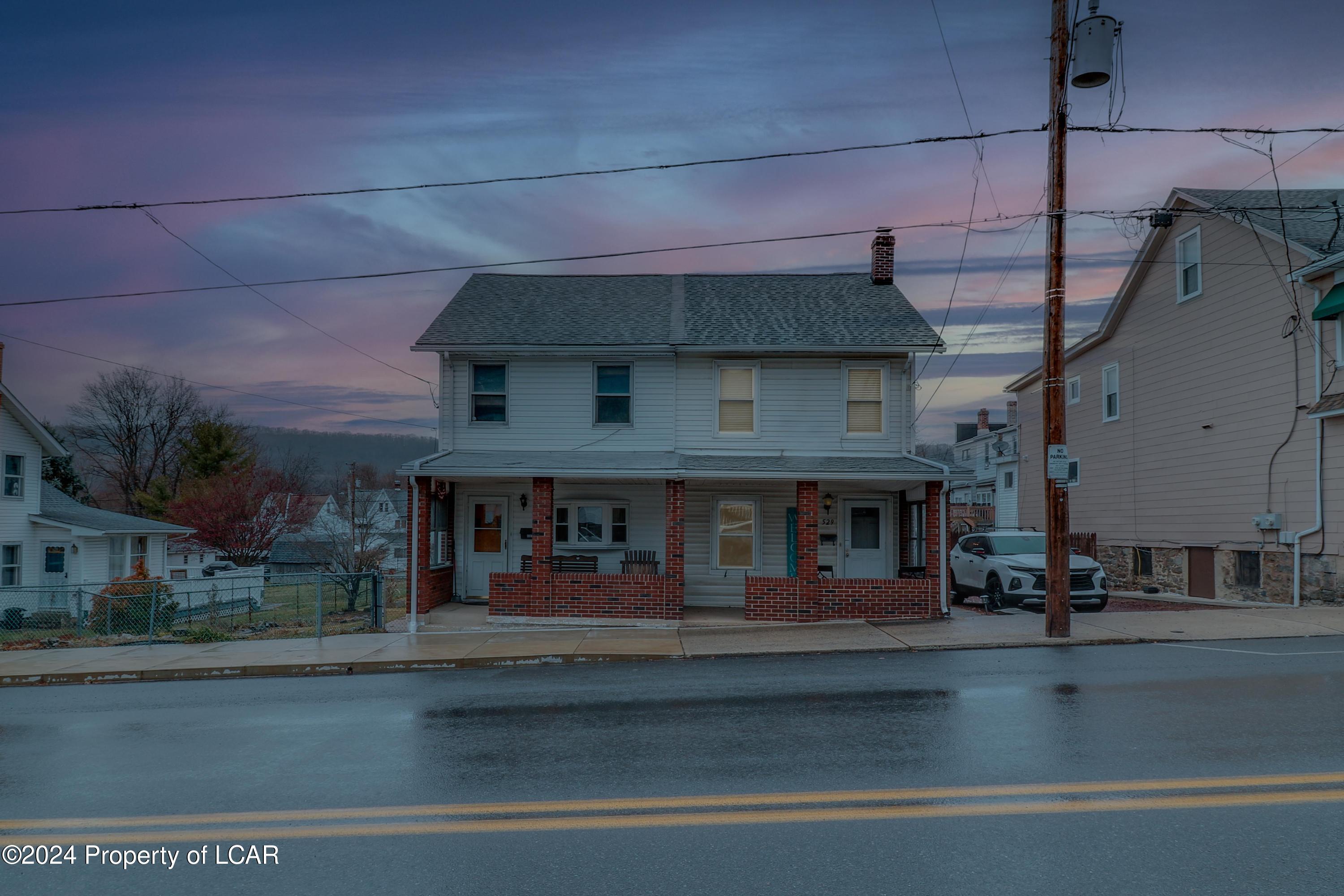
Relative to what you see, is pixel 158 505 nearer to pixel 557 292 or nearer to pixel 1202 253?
pixel 557 292

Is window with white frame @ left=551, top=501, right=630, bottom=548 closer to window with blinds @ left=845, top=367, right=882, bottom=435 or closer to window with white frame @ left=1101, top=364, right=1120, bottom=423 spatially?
window with blinds @ left=845, top=367, right=882, bottom=435

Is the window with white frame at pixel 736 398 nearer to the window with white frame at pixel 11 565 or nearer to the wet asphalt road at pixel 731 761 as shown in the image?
the wet asphalt road at pixel 731 761

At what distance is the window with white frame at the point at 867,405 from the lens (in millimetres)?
18641

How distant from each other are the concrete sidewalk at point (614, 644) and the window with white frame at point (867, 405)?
4415mm

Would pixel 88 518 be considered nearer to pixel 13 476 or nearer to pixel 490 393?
pixel 13 476

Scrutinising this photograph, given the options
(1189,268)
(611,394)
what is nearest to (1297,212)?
(1189,268)

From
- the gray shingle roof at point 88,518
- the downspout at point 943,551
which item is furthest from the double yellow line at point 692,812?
the gray shingle roof at point 88,518

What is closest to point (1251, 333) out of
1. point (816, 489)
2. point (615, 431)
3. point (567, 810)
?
point (816, 489)

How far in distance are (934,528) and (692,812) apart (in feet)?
40.5

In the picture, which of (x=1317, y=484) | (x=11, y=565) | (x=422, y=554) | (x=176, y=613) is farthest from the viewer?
(x=11, y=565)

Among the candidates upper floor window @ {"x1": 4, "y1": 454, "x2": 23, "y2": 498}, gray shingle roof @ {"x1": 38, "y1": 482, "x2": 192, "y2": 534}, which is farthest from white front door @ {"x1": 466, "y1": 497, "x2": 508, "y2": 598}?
upper floor window @ {"x1": 4, "y1": 454, "x2": 23, "y2": 498}

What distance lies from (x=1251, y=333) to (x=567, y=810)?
18460mm

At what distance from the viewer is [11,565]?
28797 millimetres

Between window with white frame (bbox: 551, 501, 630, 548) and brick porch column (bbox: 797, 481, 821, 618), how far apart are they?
4.25 m
